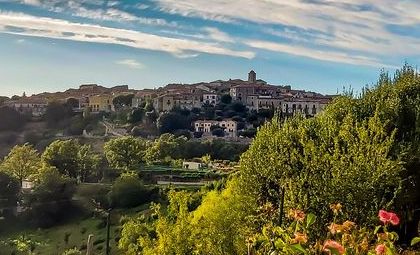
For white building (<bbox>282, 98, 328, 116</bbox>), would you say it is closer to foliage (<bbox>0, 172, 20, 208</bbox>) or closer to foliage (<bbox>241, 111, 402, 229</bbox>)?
foliage (<bbox>0, 172, 20, 208</bbox>)

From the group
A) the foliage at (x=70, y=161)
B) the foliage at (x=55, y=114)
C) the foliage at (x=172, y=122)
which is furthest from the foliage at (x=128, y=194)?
the foliage at (x=55, y=114)

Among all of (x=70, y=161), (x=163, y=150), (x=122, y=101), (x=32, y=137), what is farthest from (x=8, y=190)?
(x=122, y=101)

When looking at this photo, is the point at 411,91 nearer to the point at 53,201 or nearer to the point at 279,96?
the point at 53,201

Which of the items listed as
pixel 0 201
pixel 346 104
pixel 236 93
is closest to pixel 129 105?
pixel 236 93

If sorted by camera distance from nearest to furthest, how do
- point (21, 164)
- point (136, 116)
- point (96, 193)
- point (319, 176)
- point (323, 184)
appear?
point (323, 184), point (319, 176), point (96, 193), point (21, 164), point (136, 116)

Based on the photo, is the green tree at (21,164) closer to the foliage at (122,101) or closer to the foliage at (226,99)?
the foliage at (226,99)

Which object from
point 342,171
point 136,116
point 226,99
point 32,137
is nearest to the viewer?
point 342,171

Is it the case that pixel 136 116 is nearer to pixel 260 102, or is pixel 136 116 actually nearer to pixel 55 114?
pixel 55 114
